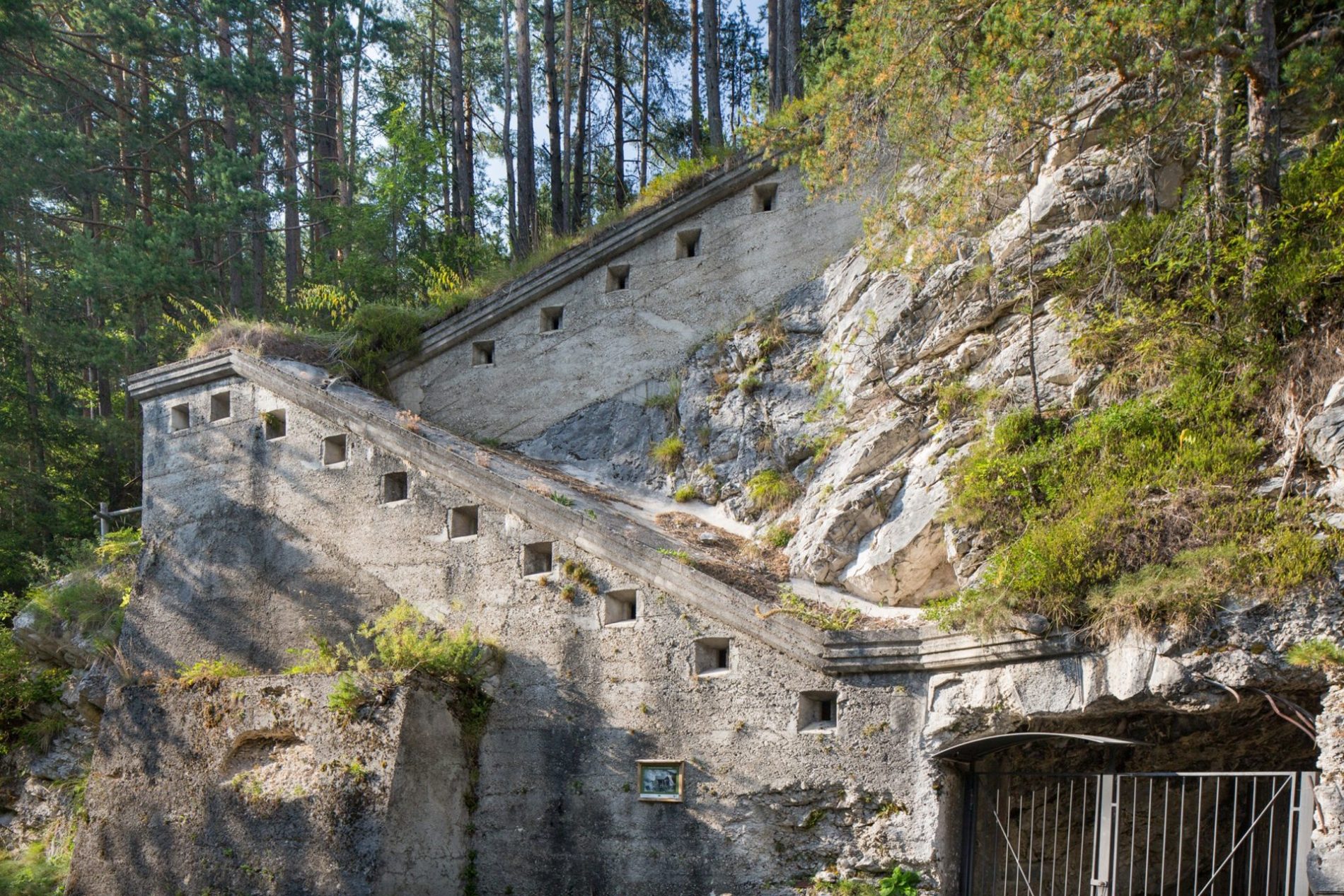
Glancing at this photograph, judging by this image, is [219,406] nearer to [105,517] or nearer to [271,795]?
[105,517]

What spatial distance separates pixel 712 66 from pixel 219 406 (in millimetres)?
11222

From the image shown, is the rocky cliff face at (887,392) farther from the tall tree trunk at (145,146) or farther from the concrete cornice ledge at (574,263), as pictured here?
the tall tree trunk at (145,146)

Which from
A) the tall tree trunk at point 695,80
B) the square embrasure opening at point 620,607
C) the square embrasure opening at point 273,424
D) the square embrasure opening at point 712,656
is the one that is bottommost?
the square embrasure opening at point 712,656

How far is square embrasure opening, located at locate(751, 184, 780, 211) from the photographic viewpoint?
15.0 metres

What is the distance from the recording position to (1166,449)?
9039 millimetres

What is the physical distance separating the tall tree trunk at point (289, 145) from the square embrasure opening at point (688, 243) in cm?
785

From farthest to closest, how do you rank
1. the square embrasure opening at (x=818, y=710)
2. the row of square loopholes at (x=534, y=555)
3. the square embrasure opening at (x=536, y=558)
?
the square embrasure opening at (x=536, y=558)
the row of square loopholes at (x=534, y=555)
the square embrasure opening at (x=818, y=710)

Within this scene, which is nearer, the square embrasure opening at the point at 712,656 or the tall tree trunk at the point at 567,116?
the square embrasure opening at the point at 712,656

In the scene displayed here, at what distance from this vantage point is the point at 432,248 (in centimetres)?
2103

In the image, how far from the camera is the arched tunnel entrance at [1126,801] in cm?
854

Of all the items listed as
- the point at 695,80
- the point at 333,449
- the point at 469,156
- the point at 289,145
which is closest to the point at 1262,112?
the point at 333,449

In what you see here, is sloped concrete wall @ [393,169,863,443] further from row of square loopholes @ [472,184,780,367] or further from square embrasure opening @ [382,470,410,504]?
square embrasure opening @ [382,470,410,504]

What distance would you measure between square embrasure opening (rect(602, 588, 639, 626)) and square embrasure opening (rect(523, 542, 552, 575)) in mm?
880

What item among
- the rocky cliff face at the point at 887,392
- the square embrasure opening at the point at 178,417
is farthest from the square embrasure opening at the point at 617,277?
the square embrasure opening at the point at 178,417
